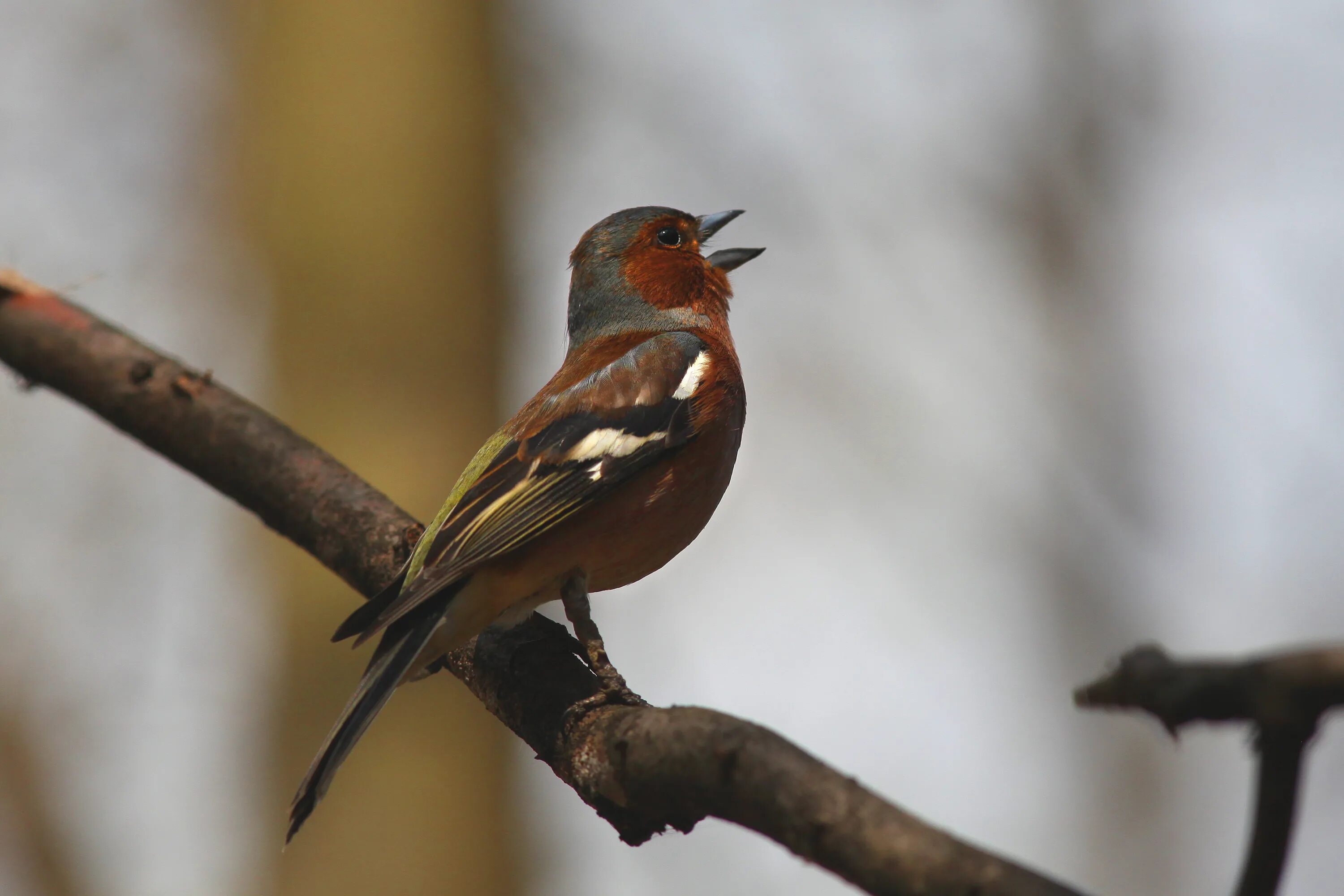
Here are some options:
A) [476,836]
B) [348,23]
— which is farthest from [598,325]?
[348,23]

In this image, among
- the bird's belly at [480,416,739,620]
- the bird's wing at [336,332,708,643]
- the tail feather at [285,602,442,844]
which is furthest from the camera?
the bird's belly at [480,416,739,620]

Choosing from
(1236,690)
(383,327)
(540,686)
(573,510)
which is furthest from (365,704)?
(383,327)

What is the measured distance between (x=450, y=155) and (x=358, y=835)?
387 centimetres

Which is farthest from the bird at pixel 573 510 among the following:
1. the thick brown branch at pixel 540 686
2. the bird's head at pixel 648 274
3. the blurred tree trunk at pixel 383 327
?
the blurred tree trunk at pixel 383 327

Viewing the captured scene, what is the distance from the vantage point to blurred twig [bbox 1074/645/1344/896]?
131 centimetres

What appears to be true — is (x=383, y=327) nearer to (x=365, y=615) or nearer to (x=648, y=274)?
(x=648, y=274)

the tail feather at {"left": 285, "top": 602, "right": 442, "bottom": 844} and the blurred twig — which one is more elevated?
the tail feather at {"left": 285, "top": 602, "right": 442, "bottom": 844}

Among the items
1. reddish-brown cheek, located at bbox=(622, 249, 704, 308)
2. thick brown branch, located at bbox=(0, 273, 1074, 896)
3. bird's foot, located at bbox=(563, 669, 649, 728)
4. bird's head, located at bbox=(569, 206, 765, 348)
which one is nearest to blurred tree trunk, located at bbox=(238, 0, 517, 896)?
bird's head, located at bbox=(569, 206, 765, 348)

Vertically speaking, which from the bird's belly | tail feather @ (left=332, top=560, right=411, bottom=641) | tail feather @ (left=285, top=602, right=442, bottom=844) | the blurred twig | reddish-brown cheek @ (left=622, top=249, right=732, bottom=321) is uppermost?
reddish-brown cheek @ (left=622, top=249, right=732, bottom=321)

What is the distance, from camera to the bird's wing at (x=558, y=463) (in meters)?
3.43

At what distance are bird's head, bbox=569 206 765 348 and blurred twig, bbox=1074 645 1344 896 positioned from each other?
3.84m

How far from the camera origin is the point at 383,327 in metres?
6.57

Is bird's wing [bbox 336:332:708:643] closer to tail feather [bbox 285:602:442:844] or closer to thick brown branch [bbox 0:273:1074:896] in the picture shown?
tail feather [bbox 285:602:442:844]

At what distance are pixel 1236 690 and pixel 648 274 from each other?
13.9 feet
